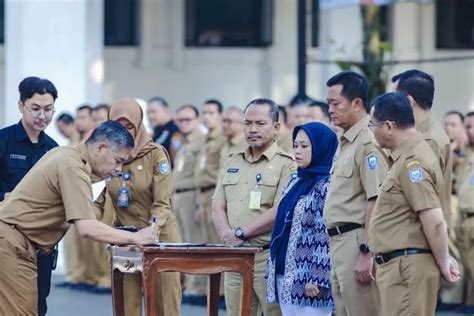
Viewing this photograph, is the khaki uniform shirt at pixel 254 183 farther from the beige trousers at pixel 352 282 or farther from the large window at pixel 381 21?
the large window at pixel 381 21

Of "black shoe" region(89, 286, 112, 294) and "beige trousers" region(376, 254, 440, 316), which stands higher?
"beige trousers" region(376, 254, 440, 316)

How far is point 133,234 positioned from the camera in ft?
28.4

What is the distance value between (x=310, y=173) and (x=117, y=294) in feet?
5.51

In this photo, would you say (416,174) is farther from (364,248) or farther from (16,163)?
(16,163)

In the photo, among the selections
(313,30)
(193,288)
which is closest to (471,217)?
(193,288)

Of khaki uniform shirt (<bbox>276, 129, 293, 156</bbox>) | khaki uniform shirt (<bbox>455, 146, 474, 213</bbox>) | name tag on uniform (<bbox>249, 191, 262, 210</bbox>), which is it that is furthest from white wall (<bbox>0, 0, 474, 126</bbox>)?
name tag on uniform (<bbox>249, 191, 262, 210</bbox>)

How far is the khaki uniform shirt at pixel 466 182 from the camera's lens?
1366 centimetres

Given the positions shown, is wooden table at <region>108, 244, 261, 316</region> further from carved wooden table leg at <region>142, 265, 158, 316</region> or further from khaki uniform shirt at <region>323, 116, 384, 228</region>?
khaki uniform shirt at <region>323, 116, 384, 228</region>

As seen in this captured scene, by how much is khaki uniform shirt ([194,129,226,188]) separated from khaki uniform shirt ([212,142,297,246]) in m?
4.76

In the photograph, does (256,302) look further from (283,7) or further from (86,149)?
(283,7)

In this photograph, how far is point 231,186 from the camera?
9.85 m

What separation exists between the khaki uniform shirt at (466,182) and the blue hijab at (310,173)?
4.70m

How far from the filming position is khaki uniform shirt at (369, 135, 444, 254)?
7977 millimetres

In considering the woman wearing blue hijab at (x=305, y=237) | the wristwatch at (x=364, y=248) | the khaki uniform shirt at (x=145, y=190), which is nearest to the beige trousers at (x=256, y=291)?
the woman wearing blue hijab at (x=305, y=237)
